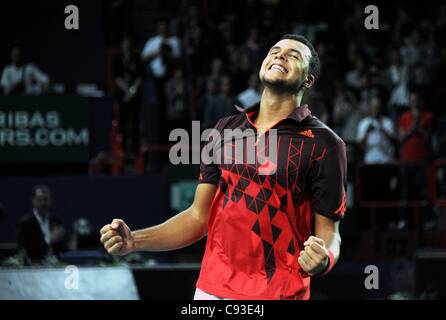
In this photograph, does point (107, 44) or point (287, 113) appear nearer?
point (287, 113)

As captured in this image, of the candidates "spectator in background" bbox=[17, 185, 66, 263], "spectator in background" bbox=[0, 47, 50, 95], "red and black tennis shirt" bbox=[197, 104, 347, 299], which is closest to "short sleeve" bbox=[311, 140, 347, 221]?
"red and black tennis shirt" bbox=[197, 104, 347, 299]

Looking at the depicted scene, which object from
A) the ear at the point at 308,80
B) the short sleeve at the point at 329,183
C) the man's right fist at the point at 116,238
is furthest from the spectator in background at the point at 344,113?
the man's right fist at the point at 116,238

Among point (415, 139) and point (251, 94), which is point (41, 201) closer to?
point (251, 94)

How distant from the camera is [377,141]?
11961mm

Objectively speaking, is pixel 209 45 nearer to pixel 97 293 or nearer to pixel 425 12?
pixel 425 12

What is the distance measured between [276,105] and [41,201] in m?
6.09

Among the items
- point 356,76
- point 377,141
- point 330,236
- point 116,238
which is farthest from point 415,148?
point 116,238

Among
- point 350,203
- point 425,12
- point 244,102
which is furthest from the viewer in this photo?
point 425,12

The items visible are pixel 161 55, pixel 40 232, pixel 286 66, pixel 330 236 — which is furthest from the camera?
pixel 161 55

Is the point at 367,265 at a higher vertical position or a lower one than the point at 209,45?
lower

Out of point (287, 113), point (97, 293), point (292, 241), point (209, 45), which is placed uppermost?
point (209, 45)

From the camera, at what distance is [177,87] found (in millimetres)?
13289

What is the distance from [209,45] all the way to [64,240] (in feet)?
15.7

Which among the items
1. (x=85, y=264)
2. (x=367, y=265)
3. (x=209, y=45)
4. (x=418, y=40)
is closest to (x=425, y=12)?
(x=418, y=40)
